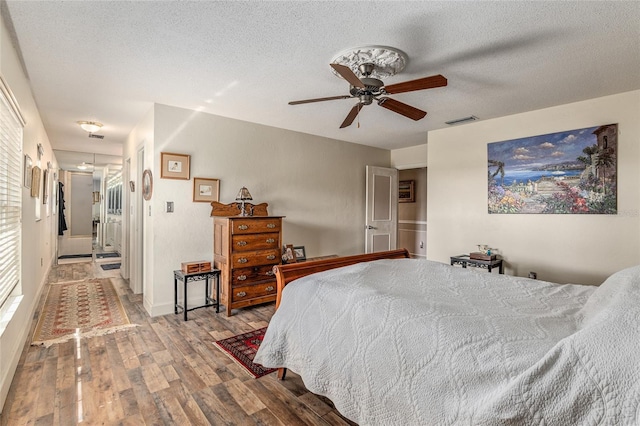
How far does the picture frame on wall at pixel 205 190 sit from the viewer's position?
3767mm

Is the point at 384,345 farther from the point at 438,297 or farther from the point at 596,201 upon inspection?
the point at 596,201

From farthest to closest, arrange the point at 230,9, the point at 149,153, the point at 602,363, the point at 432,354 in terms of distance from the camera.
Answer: the point at 149,153, the point at 230,9, the point at 432,354, the point at 602,363

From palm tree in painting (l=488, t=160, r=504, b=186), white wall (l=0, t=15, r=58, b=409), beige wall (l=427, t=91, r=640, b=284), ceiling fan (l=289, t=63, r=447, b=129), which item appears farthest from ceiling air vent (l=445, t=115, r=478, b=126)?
white wall (l=0, t=15, r=58, b=409)

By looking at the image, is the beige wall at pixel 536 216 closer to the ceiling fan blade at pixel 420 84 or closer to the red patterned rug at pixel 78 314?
the ceiling fan blade at pixel 420 84

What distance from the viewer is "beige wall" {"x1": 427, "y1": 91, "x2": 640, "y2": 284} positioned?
310 cm

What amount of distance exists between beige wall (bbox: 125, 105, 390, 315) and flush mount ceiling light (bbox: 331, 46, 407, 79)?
2104 millimetres

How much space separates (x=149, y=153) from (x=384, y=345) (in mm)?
3484

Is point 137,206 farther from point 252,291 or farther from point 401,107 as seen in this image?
point 401,107

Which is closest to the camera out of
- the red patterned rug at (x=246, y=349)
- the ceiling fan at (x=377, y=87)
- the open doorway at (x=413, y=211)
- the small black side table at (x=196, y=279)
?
the ceiling fan at (x=377, y=87)

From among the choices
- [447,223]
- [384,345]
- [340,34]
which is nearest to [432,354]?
[384,345]

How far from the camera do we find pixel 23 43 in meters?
2.23

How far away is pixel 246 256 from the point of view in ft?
11.8

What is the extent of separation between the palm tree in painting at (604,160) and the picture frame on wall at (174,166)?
4.46 metres

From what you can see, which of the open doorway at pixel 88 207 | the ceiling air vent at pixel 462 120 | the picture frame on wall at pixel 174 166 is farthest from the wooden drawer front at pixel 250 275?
the open doorway at pixel 88 207
